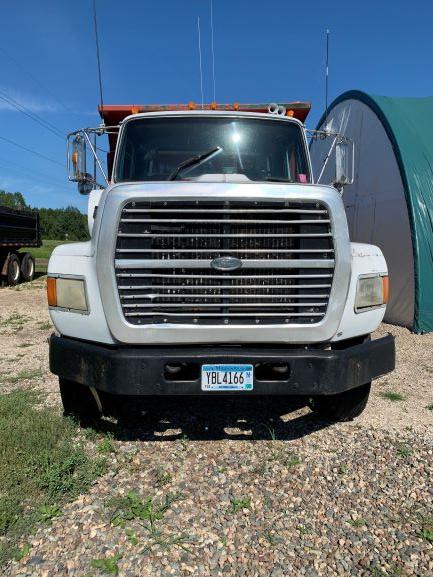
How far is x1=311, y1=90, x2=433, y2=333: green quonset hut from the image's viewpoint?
8383 millimetres

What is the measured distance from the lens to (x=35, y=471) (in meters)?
3.32

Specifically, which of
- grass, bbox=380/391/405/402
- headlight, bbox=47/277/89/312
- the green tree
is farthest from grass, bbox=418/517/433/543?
the green tree

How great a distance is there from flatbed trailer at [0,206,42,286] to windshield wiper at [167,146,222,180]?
42.2 ft

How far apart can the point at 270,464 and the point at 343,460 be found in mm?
577

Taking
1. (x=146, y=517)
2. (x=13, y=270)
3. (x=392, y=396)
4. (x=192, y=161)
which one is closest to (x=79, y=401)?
(x=146, y=517)

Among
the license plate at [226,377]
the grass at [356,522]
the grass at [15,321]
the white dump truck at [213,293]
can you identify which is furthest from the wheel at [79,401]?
the grass at [15,321]

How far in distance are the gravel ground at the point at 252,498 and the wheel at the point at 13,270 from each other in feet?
41.2

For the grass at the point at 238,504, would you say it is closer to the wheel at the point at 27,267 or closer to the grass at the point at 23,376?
the grass at the point at 23,376

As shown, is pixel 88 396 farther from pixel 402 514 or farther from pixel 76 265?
pixel 402 514

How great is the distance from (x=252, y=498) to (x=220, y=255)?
1.62 metres

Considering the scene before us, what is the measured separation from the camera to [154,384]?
3166 millimetres

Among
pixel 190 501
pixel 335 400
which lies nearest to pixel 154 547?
pixel 190 501

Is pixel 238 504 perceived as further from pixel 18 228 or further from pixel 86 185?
pixel 18 228

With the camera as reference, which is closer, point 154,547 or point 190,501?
point 154,547
